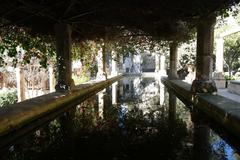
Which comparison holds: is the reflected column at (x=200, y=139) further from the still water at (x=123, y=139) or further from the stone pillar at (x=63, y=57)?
the stone pillar at (x=63, y=57)

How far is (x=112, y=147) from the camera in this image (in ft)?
23.5

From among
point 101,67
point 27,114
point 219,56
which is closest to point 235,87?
point 219,56

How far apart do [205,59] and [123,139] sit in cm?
718

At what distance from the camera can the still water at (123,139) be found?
6.56m

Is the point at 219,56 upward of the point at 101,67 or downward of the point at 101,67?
upward

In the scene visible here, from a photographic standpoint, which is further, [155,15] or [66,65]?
[66,65]

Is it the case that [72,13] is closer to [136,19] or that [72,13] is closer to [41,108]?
[136,19]

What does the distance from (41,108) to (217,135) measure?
15.4ft

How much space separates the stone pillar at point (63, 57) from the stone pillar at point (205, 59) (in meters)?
5.00

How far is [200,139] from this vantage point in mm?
7820

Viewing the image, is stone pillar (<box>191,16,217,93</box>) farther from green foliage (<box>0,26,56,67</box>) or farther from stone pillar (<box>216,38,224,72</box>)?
stone pillar (<box>216,38,224,72</box>)

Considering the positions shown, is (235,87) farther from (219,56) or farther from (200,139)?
(200,139)

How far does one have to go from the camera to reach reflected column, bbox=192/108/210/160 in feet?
21.4

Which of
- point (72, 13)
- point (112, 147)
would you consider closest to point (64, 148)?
point (112, 147)
